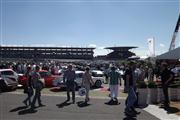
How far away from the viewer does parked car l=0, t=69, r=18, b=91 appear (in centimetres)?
2222

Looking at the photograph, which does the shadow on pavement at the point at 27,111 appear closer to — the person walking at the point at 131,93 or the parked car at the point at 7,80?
the person walking at the point at 131,93

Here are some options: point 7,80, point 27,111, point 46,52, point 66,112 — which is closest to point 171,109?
point 66,112

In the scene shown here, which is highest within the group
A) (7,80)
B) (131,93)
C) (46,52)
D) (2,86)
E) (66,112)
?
(46,52)

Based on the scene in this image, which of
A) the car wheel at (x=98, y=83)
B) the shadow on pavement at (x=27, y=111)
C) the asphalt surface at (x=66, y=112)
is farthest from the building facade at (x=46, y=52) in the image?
the shadow on pavement at (x=27, y=111)

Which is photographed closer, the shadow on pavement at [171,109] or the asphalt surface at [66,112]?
the asphalt surface at [66,112]

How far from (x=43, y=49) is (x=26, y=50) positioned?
19.9ft

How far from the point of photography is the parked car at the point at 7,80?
22219mm

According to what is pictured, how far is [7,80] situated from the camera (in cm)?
2262

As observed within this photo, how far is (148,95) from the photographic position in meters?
16.0

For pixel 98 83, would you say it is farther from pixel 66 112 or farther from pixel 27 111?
pixel 27 111

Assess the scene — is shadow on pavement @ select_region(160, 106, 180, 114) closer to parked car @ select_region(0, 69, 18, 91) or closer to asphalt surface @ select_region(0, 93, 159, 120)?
asphalt surface @ select_region(0, 93, 159, 120)

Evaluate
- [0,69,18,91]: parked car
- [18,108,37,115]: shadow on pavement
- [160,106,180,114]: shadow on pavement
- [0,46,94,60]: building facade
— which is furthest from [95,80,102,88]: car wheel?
[0,46,94,60]: building facade

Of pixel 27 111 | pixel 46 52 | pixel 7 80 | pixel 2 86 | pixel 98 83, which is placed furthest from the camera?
pixel 46 52

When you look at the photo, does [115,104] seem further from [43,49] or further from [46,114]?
[43,49]
